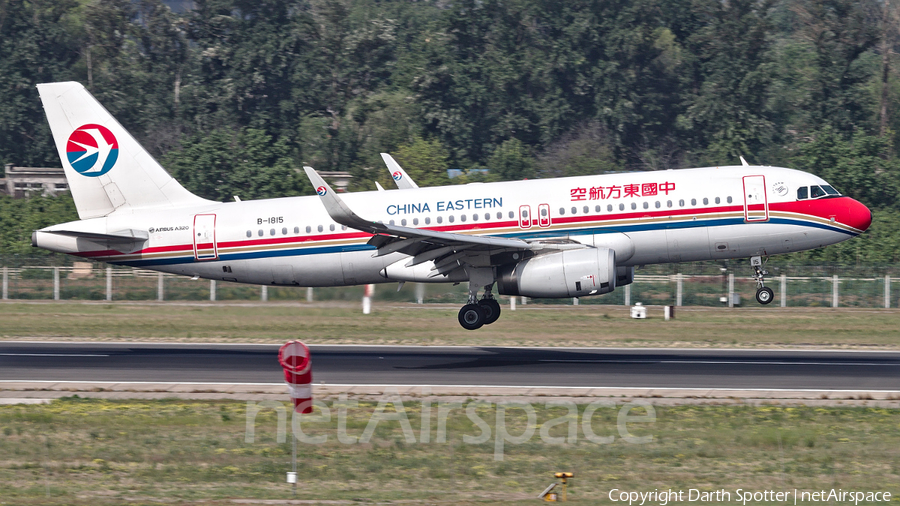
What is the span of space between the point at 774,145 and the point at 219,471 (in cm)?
7759

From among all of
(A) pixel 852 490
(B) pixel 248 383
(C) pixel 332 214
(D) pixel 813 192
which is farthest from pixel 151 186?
(A) pixel 852 490

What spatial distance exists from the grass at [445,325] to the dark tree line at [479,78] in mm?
37478

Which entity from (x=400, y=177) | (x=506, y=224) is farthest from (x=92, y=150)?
(x=506, y=224)

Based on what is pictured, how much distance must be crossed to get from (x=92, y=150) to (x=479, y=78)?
6103cm

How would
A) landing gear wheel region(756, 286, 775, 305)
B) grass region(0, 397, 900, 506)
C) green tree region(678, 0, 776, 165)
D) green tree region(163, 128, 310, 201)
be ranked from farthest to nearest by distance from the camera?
green tree region(678, 0, 776, 165) → green tree region(163, 128, 310, 201) → landing gear wheel region(756, 286, 775, 305) → grass region(0, 397, 900, 506)

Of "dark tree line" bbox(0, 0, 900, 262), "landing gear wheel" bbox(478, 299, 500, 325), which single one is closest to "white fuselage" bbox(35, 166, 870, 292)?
"landing gear wheel" bbox(478, 299, 500, 325)

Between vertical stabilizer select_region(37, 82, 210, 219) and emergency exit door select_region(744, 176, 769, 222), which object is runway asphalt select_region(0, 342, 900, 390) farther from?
vertical stabilizer select_region(37, 82, 210, 219)

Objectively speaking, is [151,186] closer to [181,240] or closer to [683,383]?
[181,240]

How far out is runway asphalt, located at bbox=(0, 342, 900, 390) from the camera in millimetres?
24438

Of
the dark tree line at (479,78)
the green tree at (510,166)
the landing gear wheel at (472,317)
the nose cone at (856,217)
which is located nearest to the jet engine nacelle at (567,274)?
the landing gear wheel at (472,317)

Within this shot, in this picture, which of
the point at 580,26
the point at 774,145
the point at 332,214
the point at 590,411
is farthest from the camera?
the point at 580,26

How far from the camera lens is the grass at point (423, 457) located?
48.6 feet

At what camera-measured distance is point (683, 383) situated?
24.0 m

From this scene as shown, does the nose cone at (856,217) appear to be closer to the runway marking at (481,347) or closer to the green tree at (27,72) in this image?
the runway marking at (481,347)
